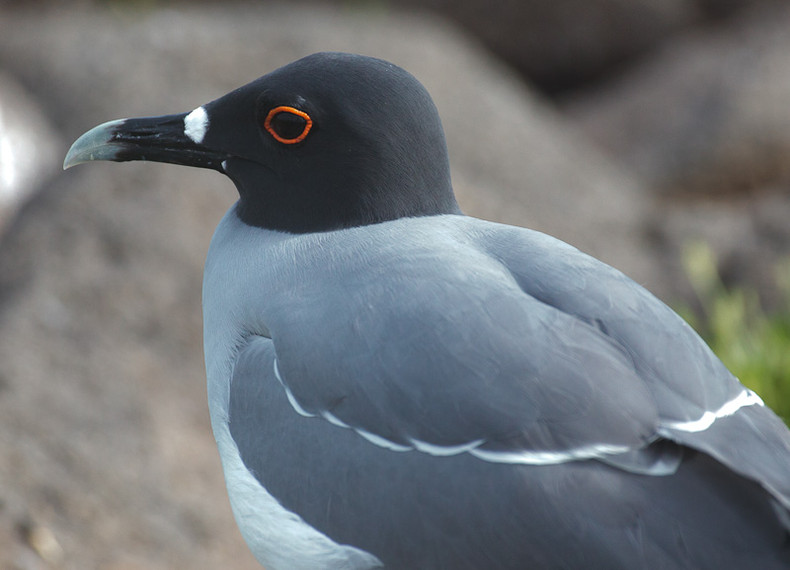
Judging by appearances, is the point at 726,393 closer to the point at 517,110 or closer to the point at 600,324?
the point at 600,324

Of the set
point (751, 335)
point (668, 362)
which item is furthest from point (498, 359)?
point (751, 335)

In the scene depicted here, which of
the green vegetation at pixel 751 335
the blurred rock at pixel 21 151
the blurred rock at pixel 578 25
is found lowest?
the green vegetation at pixel 751 335

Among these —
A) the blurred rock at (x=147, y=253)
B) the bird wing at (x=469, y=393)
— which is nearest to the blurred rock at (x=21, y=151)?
the blurred rock at (x=147, y=253)

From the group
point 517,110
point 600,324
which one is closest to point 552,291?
point 600,324

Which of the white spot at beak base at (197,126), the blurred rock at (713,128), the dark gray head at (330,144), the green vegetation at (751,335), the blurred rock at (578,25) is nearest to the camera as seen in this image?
the dark gray head at (330,144)

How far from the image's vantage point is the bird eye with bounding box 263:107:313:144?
2.01m

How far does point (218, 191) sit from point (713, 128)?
14.6ft

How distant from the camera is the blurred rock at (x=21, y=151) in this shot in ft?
18.5

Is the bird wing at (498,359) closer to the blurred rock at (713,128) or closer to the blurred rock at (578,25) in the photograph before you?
the blurred rock at (713,128)

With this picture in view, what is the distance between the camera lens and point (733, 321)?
4160 mm

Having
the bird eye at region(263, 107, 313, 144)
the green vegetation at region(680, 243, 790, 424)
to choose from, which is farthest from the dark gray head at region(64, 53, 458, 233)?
the green vegetation at region(680, 243, 790, 424)

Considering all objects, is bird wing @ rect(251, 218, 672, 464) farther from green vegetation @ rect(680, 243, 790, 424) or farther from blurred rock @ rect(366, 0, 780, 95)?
blurred rock @ rect(366, 0, 780, 95)

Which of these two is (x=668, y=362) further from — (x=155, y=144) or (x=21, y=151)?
(x=21, y=151)

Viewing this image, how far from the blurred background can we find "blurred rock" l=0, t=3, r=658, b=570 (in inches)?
0.5
